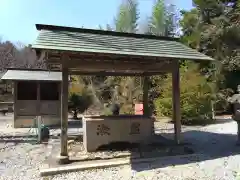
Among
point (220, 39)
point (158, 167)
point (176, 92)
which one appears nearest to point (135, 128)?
point (176, 92)

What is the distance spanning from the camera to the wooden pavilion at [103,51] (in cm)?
565

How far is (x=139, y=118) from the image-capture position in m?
7.30

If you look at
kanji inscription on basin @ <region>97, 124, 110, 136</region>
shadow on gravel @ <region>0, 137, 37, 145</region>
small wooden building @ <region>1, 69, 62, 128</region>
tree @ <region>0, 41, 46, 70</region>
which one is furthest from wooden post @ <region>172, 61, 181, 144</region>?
tree @ <region>0, 41, 46, 70</region>

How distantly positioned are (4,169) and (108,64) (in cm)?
308

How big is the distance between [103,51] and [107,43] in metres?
0.74

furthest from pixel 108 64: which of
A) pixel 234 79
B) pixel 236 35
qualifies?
pixel 234 79

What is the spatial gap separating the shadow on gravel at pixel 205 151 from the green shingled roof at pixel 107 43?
220cm

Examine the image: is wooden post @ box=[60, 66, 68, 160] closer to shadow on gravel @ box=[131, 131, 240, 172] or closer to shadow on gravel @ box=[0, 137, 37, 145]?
shadow on gravel @ box=[131, 131, 240, 172]

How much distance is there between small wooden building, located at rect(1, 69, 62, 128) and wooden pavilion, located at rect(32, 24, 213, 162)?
6.27 metres

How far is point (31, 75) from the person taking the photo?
13.4m

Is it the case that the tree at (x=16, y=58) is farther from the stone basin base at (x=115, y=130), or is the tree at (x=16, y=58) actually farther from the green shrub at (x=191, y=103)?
the stone basin base at (x=115, y=130)

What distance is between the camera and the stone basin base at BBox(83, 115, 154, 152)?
6.84 metres

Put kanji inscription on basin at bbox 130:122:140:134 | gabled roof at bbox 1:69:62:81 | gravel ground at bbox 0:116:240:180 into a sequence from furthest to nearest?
gabled roof at bbox 1:69:62:81, kanji inscription on basin at bbox 130:122:140:134, gravel ground at bbox 0:116:240:180

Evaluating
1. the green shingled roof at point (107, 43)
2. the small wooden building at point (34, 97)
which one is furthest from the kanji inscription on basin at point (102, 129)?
the small wooden building at point (34, 97)
